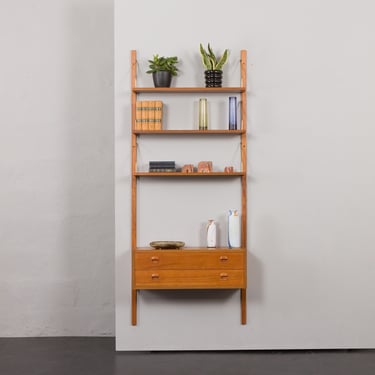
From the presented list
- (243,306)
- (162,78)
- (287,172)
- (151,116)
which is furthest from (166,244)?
(162,78)

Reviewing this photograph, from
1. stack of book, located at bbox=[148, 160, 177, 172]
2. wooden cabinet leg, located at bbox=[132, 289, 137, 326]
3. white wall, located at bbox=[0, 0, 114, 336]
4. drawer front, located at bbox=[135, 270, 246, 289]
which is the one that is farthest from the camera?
white wall, located at bbox=[0, 0, 114, 336]

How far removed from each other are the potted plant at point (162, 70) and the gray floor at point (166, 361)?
2.04m

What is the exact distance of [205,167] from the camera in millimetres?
4855

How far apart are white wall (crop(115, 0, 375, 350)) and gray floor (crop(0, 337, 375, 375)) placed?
0.46 feet

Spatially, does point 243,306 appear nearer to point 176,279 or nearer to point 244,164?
point 176,279

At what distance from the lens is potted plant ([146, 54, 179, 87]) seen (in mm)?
4812

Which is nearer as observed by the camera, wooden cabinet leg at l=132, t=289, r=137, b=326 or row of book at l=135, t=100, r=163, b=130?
row of book at l=135, t=100, r=163, b=130

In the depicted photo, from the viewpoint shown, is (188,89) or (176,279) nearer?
(176,279)

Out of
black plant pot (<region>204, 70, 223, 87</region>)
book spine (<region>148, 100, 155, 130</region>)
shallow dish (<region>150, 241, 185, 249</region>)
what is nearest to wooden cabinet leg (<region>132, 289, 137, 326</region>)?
shallow dish (<region>150, 241, 185, 249</region>)

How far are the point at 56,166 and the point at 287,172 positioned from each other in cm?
199

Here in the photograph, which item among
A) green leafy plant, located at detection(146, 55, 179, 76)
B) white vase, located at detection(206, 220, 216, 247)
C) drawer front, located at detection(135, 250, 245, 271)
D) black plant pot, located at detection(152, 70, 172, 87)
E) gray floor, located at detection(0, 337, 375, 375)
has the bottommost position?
gray floor, located at detection(0, 337, 375, 375)

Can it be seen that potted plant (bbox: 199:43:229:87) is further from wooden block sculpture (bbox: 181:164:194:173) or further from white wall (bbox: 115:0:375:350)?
wooden block sculpture (bbox: 181:164:194:173)

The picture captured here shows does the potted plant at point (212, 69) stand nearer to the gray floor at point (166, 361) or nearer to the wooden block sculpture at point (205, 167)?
the wooden block sculpture at point (205, 167)

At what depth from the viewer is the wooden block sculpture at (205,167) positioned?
4840mm
